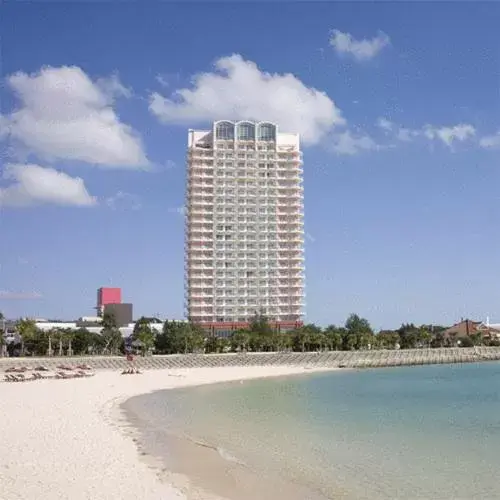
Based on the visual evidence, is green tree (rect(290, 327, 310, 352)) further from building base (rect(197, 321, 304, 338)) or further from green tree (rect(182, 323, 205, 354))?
green tree (rect(182, 323, 205, 354))

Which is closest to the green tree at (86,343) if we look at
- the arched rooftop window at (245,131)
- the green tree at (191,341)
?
the green tree at (191,341)

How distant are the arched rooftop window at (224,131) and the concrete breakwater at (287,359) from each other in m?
59.0

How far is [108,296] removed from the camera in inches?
6654

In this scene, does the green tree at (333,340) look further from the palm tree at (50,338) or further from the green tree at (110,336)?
the palm tree at (50,338)

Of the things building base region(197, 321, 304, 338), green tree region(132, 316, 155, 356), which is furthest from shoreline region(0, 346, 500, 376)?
building base region(197, 321, 304, 338)

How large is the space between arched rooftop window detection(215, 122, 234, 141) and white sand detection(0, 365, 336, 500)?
338ft

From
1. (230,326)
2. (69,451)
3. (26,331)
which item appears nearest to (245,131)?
(230,326)

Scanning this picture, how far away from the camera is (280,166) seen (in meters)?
143

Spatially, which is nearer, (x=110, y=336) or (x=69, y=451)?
(x=69, y=451)

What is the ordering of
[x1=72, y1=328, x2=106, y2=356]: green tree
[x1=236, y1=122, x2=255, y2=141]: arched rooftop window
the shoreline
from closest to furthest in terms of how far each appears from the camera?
the shoreline
[x1=72, y1=328, x2=106, y2=356]: green tree
[x1=236, y1=122, x2=255, y2=141]: arched rooftop window

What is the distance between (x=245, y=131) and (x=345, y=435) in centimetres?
12055

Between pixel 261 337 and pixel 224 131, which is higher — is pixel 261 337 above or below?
below

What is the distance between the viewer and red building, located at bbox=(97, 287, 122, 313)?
552ft

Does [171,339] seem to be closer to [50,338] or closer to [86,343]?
[86,343]
